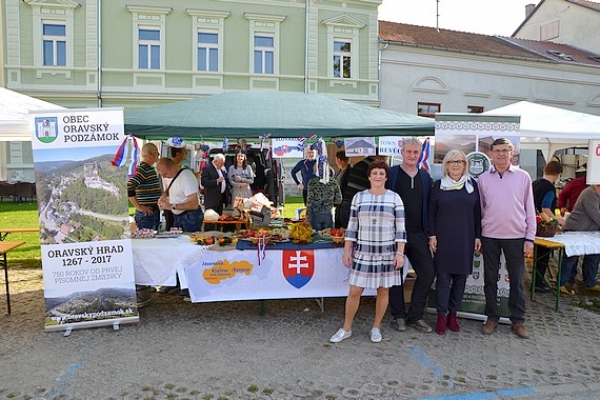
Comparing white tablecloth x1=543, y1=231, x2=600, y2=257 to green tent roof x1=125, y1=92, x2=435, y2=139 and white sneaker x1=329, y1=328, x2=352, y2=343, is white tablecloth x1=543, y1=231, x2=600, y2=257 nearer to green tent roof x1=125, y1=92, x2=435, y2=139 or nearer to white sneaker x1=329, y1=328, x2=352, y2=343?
green tent roof x1=125, y1=92, x2=435, y2=139

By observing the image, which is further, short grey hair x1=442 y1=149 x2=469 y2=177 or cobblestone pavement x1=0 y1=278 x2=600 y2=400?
short grey hair x1=442 y1=149 x2=469 y2=177

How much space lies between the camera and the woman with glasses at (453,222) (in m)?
4.11

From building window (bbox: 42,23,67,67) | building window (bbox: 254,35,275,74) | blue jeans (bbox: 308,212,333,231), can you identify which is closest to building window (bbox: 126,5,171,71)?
building window (bbox: 42,23,67,67)

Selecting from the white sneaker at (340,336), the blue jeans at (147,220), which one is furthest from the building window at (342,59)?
the white sneaker at (340,336)

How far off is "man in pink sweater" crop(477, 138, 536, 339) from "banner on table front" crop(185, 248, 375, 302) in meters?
1.19

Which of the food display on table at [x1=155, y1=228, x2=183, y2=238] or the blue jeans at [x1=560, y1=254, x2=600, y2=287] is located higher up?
the food display on table at [x1=155, y1=228, x2=183, y2=238]

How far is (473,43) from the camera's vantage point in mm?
21750

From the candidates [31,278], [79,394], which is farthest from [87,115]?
[31,278]

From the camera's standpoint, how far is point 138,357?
379 cm

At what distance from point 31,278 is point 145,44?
42.6ft

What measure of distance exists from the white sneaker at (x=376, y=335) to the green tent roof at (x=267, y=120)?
78.0 inches

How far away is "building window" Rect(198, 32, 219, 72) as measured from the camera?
17.7 meters

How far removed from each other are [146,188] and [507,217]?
3865mm

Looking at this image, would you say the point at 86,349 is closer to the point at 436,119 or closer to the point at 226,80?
the point at 436,119
